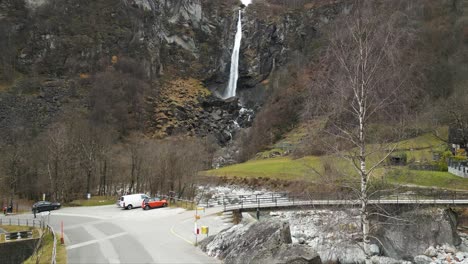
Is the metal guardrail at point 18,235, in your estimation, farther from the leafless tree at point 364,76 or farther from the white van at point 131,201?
the leafless tree at point 364,76

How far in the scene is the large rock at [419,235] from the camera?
20891 mm

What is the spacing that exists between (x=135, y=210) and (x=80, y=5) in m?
101

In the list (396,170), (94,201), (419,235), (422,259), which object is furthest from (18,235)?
(396,170)

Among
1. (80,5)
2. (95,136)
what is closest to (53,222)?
(95,136)

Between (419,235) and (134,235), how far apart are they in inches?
664

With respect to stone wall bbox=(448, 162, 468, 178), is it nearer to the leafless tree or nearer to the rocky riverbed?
the rocky riverbed

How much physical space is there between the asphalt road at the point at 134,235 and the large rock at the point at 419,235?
32.9 feet

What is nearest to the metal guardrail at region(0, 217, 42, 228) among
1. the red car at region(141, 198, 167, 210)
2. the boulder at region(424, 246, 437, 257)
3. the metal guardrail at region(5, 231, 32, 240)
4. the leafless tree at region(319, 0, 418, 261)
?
the metal guardrail at region(5, 231, 32, 240)

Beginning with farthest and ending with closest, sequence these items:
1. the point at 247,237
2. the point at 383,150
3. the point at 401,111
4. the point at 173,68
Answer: the point at 173,68 < the point at 247,237 < the point at 383,150 < the point at 401,111

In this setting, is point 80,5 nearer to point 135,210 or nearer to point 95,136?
point 95,136

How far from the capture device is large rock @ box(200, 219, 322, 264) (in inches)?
496

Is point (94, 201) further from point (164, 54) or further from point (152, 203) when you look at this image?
point (164, 54)

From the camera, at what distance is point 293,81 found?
97.5 metres

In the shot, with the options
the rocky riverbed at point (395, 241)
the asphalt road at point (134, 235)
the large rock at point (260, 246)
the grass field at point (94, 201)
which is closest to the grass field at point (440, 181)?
the rocky riverbed at point (395, 241)
